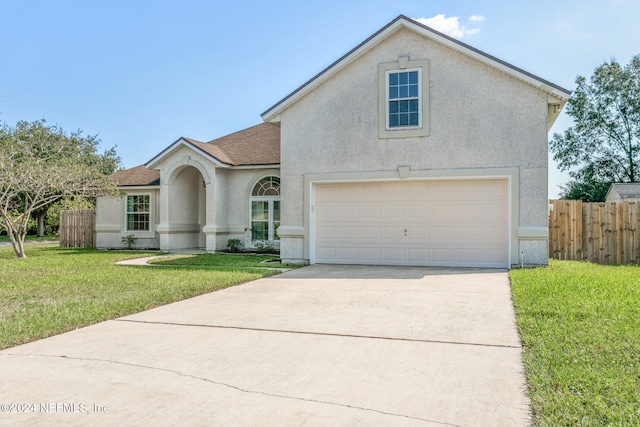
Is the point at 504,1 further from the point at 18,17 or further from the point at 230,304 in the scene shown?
the point at 18,17

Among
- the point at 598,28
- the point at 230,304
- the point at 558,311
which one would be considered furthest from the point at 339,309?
the point at 598,28

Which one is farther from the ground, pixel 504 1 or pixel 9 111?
pixel 9 111

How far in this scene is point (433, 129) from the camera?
44.9 ft

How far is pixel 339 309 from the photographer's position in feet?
26.0

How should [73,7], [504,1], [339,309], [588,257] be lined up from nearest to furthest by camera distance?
[339,309] < [504,1] < [73,7] < [588,257]

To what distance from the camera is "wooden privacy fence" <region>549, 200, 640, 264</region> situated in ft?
50.2

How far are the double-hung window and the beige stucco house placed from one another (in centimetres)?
861

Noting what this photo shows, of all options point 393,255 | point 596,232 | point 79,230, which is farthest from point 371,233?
point 79,230

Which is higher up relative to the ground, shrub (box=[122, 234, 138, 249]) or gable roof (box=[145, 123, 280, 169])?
gable roof (box=[145, 123, 280, 169])

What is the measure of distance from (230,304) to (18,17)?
13641mm

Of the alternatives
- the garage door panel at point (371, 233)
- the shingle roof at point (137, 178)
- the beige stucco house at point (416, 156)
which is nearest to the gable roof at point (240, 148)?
the shingle roof at point (137, 178)

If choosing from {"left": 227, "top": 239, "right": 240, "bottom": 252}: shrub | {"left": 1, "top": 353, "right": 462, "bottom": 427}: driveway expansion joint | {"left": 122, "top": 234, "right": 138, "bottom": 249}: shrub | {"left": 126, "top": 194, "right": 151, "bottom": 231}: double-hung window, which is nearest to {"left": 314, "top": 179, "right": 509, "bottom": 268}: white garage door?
{"left": 227, "top": 239, "right": 240, "bottom": 252}: shrub

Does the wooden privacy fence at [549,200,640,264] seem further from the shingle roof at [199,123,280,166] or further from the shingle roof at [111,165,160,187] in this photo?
the shingle roof at [111,165,160,187]

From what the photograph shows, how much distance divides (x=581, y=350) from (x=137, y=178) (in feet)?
64.6
